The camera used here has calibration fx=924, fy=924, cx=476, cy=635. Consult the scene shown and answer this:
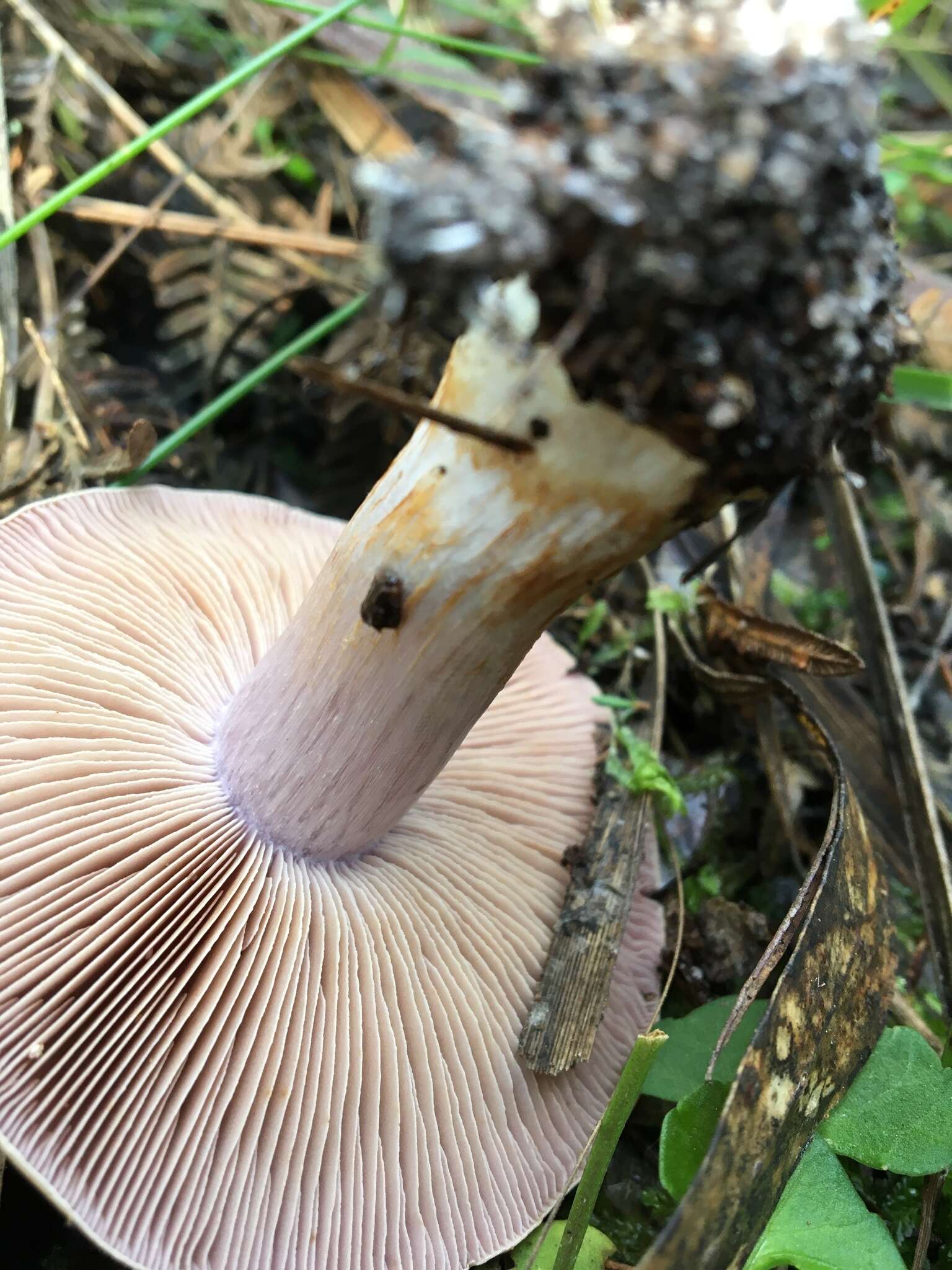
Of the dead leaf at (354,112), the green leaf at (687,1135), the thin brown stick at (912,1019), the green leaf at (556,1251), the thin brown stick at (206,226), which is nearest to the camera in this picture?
the green leaf at (687,1135)

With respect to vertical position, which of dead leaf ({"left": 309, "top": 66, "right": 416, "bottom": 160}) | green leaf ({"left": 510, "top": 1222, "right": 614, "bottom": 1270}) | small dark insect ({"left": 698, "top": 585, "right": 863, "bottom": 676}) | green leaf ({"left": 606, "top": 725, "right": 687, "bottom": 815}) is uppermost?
dead leaf ({"left": 309, "top": 66, "right": 416, "bottom": 160})

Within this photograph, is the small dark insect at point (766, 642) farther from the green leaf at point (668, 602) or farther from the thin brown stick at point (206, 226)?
the thin brown stick at point (206, 226)

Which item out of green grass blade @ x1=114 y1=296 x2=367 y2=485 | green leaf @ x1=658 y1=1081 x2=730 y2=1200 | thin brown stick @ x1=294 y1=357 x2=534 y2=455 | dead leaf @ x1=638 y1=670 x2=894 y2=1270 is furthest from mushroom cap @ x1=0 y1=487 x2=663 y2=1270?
thin brown stick @ x1=294 y1=357 x2=534 y2=455

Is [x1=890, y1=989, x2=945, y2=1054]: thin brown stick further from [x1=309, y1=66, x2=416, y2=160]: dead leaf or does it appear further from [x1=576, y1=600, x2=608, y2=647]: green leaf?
[x1=309, y1=66, x2=416, y2=160]: dead leaf

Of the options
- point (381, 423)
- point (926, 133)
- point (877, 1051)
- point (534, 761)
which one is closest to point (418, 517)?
point (534, 761)

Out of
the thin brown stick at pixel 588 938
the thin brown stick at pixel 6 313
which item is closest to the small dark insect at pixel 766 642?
the thin brown stick at pixel 588 938

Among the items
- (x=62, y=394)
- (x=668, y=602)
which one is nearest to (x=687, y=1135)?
(x=668, y=602)

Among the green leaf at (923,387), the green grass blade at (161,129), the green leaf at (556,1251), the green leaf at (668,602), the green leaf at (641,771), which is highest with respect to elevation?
the green grass blade at (161,129)
